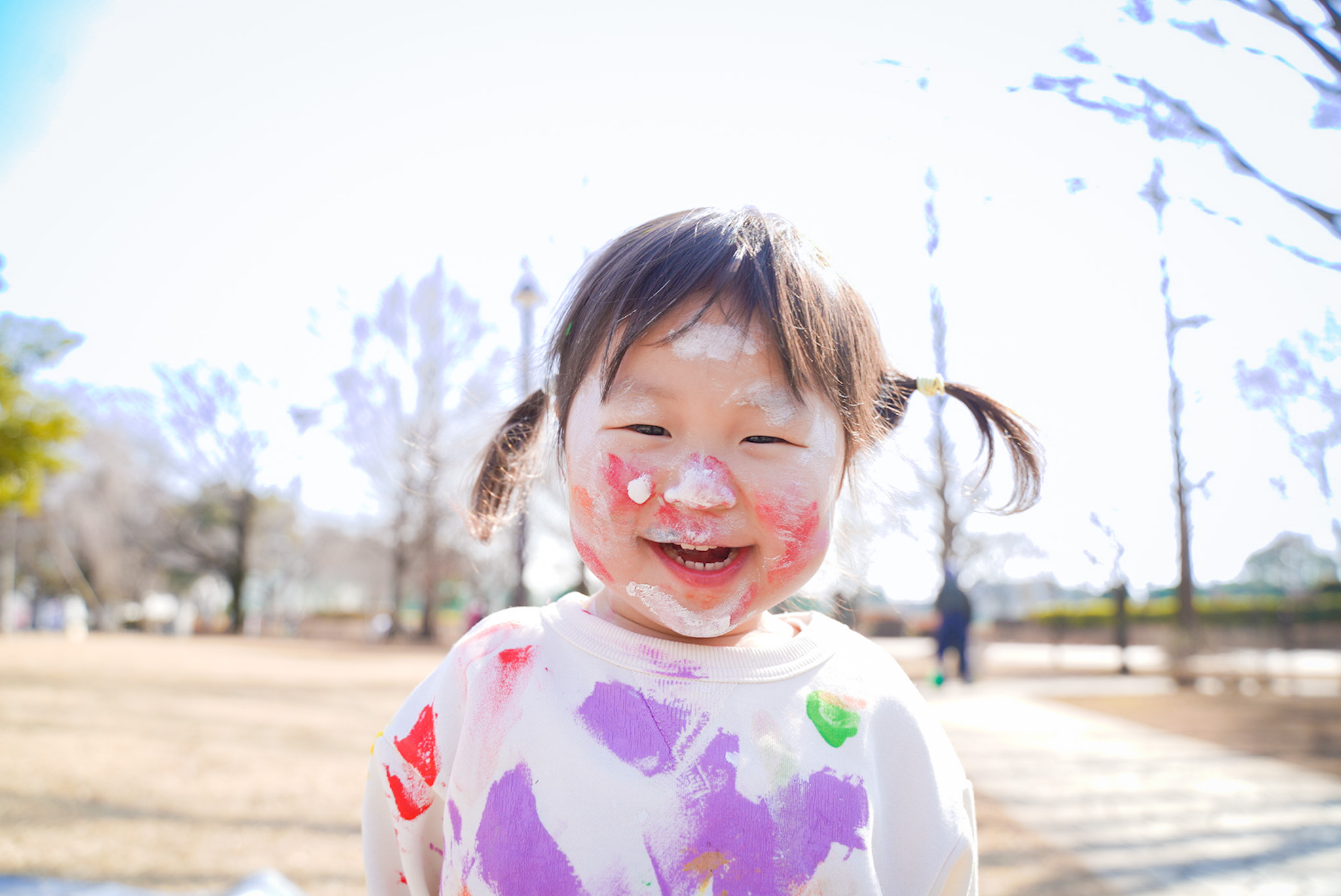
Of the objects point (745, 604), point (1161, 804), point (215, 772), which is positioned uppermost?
point (745, 604)

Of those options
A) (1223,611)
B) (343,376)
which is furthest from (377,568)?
(343,376)

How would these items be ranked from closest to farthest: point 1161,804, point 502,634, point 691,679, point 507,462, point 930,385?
point 691,679 < point 502,634 < point 930,385 < point 507,462 < point 1161,804

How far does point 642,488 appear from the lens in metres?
1.04

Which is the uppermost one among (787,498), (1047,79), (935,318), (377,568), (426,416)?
(1047,79)

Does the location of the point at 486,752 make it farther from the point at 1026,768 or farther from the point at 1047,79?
the point at 1026,768

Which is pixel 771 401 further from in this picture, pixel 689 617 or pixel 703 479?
Answer: pixel 689 617

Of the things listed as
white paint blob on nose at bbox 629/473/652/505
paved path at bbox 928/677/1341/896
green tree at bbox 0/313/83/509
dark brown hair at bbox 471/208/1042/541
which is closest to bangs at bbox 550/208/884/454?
dark brown hair at bbox 471/208/1042/541

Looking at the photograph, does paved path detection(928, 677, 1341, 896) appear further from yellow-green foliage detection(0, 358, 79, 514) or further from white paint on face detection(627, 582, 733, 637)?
yellow-green foliage detection(0, 358, 79, 514)

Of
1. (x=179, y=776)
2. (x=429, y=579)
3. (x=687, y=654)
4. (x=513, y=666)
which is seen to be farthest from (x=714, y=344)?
(x=429, y=579)

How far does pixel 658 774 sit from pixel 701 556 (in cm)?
28

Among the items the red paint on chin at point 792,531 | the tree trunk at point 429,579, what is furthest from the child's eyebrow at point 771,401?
the tree trunk at point 429,579

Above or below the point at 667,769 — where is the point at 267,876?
below

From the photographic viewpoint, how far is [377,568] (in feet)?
118

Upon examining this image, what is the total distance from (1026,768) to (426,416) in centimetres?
546
